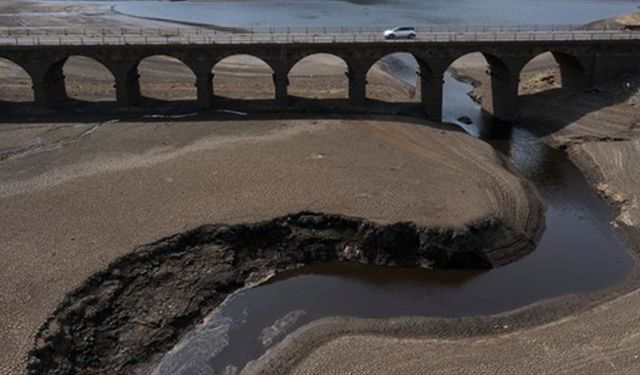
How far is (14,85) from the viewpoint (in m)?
65.4

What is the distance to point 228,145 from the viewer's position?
49.0 m

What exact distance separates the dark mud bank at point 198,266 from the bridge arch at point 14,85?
110 ft

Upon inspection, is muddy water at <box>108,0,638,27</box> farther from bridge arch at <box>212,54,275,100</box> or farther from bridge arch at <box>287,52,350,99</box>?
bridge arch at <box>212,54,275,100</box>

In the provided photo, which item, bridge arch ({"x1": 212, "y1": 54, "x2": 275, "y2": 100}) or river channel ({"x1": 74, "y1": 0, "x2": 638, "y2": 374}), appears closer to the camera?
river channel ({"x1": 74, "y1": 0, "x2": 638, "y2": 374})

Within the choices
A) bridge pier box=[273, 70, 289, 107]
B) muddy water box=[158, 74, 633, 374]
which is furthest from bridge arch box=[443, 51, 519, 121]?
muddy water box=[158, 74, 633, 374]

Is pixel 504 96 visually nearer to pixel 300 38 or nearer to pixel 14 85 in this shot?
pixel 300 38

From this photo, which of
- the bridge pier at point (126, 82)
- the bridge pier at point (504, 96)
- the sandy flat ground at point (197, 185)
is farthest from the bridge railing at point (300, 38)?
the sandy flat ground at point (197, 185)

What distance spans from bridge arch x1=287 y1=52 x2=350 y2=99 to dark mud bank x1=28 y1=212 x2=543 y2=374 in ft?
84.4

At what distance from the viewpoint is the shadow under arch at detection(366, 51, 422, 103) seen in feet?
210

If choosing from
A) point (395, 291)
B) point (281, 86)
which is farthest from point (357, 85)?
point (395, 291)

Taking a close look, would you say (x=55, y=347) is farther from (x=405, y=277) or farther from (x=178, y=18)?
(x=178, y=18)

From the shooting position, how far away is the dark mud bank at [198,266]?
92.2ft

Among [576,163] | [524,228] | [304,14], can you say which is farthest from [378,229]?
[304,14]

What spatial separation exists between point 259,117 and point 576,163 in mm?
26562
